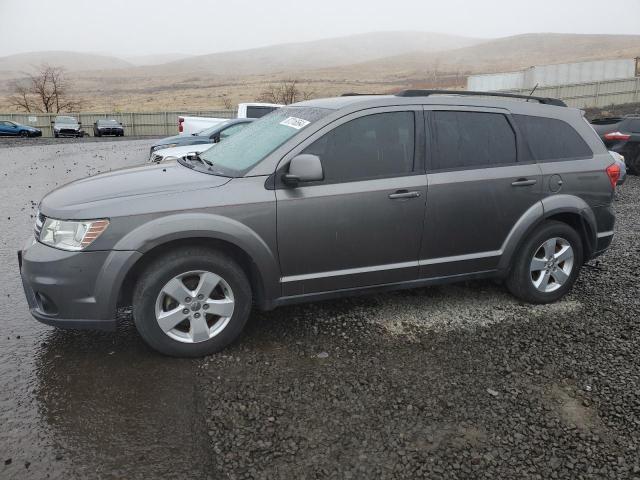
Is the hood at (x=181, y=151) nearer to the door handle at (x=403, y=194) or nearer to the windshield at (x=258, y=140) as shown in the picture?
the windshield at (x=258, y=140)

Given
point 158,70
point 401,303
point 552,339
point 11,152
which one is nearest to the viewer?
point 552,339

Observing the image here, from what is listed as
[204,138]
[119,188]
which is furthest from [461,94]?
[204,138]

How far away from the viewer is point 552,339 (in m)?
4.11

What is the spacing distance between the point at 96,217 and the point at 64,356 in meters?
1.08

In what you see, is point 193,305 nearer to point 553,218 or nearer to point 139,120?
point 553,218

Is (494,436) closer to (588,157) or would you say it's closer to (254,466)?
(254,466)

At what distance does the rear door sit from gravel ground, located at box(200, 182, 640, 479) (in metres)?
0.56

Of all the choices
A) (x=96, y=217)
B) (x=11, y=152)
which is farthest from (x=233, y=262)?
(x=11, y=152)

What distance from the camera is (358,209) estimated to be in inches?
155

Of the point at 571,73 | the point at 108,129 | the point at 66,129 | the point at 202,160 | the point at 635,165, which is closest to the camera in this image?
the point at 202,160

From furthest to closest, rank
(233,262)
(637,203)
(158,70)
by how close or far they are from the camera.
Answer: (158,70) → (637,203) → (233,262)

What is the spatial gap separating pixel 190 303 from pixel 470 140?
8.42 ft

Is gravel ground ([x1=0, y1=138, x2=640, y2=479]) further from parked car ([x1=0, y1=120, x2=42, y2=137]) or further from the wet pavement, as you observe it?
parked car ([x1=0, y1=120, x2=42, y2=137])

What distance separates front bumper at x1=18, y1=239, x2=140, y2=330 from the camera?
343 cm
